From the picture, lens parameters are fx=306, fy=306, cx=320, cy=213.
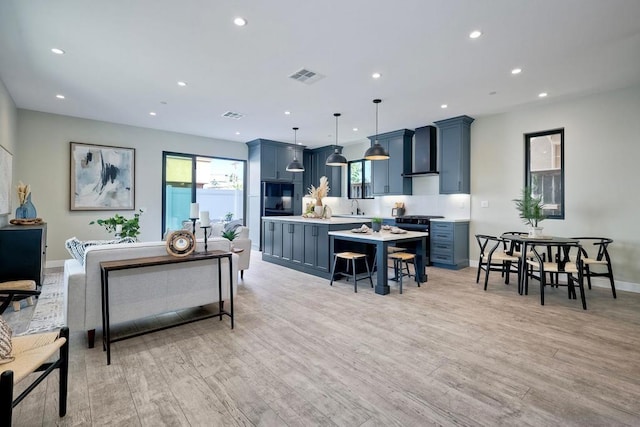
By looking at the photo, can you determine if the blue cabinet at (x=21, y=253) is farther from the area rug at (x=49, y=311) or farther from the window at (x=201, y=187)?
the window at (x=201, y=187)

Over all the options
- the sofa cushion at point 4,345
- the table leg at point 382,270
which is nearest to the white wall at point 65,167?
the table leg at point 382,270

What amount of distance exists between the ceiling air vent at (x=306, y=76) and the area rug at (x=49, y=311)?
140 inches

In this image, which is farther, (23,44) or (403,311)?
(403,311)

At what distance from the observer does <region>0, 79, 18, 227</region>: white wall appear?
4395 mm

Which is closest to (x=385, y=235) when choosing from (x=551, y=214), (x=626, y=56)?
(x=551, y=214)

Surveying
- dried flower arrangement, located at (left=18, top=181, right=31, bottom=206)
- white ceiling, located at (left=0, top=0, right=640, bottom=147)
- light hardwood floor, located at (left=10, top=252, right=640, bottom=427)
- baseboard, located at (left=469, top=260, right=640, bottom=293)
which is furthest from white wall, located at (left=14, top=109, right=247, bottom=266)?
baseboard, located at (left=469, top=260, right=640, bottom=293)

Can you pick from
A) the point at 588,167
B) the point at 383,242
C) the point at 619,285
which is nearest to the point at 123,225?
the point at 383,242

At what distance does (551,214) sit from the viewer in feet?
17.2

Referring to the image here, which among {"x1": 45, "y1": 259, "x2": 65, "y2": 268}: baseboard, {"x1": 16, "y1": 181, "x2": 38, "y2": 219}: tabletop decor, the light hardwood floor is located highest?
{"x1": 16, "y1": 181, "x2": 38, "y2": 219}: tabletop decor

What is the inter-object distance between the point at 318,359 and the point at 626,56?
480 cm

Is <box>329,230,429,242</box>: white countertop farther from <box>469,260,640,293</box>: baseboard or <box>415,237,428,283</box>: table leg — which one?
<box>469,260,640,293</box>: baseboard

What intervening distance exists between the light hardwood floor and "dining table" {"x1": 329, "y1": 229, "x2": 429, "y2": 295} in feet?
1.75

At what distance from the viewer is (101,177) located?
6383 mm

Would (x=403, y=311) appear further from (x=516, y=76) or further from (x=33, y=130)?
(x=33, y=130)
